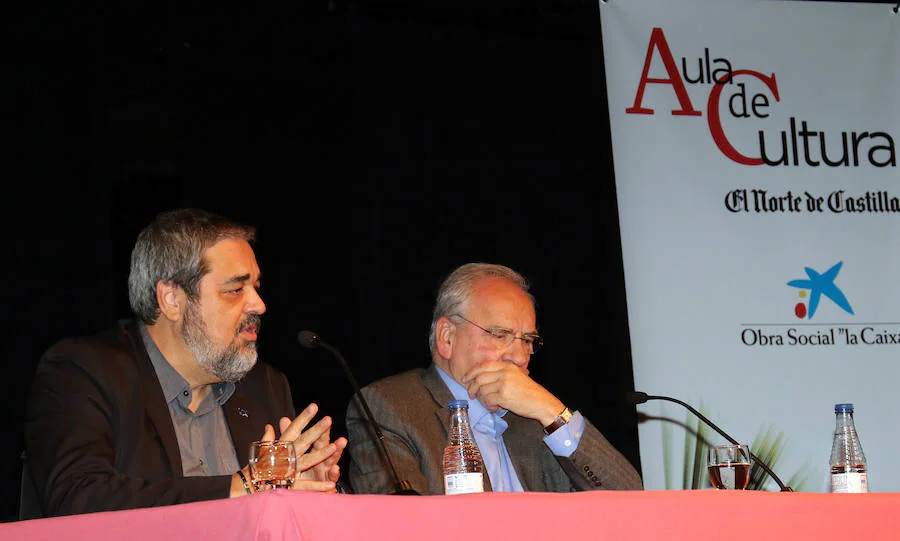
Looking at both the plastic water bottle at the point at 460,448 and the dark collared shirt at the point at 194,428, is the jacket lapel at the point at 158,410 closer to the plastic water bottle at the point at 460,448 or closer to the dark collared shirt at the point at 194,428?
the dark collared shirt at the point at 194,428

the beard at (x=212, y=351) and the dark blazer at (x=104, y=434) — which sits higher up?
the beard at (x=212, y=351)

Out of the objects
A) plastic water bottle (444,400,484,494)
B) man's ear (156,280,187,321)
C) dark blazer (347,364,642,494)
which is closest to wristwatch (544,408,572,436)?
dark blazer (347,364,642,494)

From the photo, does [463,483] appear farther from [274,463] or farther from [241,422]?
[241,422]

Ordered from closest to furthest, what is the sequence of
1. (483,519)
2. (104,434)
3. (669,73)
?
1. (483,519)
2. (104,434)
3. (669,73)

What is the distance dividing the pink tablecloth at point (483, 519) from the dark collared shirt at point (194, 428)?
123cm

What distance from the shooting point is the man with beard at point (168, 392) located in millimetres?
2492

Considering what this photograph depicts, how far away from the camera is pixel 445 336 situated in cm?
347

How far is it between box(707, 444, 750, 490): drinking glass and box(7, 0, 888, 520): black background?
2.11 metres

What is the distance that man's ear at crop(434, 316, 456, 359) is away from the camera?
3451 millimetres

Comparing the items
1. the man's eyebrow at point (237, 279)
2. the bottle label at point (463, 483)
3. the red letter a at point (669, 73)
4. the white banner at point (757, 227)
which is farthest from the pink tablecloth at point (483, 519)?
the red letter a at point (669, 73)

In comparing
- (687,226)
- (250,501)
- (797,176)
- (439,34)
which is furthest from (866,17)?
(250,501)

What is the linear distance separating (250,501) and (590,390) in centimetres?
341

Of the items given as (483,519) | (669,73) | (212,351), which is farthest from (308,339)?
(669,73)

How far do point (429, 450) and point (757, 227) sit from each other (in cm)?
174
